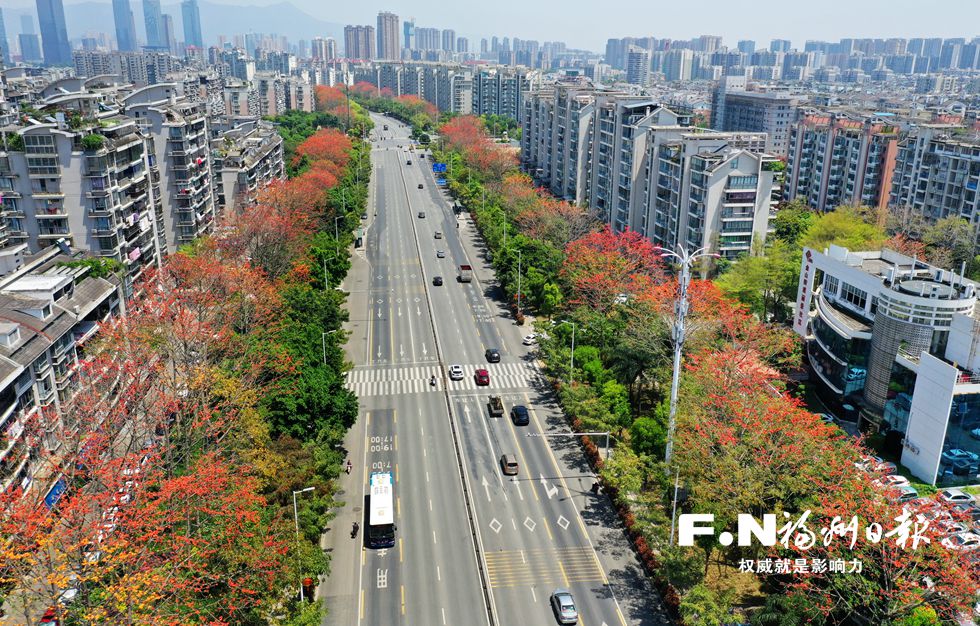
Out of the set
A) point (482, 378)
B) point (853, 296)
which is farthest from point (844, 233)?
point (482, 378)

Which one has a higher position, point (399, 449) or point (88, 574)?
point (88, 574)

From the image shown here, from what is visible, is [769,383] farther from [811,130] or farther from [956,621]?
[811,130]

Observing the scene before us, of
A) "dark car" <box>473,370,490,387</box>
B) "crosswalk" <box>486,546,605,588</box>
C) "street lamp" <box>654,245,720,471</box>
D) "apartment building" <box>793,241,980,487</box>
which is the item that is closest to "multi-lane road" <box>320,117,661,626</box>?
"crosswalk" <box>486,546,605,588</box>

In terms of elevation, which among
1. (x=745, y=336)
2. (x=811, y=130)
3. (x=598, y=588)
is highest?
(x=811, y=130)

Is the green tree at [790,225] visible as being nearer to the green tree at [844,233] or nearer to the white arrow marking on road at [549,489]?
the green tree at [844,233]

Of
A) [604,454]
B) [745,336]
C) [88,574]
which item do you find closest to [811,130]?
[745,336]

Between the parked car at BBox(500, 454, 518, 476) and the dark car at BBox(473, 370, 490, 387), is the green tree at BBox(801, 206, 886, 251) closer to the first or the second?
the dark car at BBox(473, 370, 490, 387)
